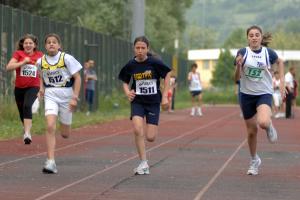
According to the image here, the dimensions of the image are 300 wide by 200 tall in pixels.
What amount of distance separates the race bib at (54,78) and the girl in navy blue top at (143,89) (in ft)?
2.77

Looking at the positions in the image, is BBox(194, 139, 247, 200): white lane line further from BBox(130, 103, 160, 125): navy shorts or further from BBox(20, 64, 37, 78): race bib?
BBox(20, 64, 37, 78): race bib

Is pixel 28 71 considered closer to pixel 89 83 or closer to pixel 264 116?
pixel 264 116

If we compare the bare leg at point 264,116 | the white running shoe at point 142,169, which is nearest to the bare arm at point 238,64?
the bare leg at point 264,116

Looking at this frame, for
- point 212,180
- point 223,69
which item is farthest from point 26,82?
point 223,69

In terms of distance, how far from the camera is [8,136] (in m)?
19.0

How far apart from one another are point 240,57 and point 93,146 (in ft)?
19.1

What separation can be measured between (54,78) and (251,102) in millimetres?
2731

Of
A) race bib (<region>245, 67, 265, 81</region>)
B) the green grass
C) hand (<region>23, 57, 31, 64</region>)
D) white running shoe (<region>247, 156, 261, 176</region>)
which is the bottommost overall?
the green grass

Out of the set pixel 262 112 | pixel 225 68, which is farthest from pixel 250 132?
pixel 225 68

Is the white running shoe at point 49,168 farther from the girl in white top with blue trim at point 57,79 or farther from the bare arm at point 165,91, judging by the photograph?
the bare arm at point 165,91

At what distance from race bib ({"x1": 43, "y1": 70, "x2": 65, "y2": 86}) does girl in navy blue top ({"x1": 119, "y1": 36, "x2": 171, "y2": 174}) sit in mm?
845

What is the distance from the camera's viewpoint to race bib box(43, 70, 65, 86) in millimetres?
12766

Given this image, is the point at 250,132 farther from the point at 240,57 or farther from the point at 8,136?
the point at 8,136

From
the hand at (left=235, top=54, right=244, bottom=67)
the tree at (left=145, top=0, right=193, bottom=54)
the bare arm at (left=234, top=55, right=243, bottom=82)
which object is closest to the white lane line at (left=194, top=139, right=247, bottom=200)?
the bare arm at (left=234, top=55, right=243, bottom=82)
